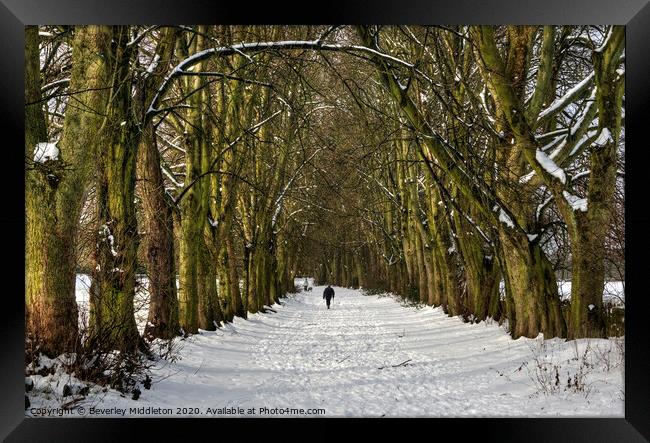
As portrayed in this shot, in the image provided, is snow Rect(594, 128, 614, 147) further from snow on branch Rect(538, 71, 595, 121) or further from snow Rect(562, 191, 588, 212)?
snow on branch Rect(538, 71, 595, 121)

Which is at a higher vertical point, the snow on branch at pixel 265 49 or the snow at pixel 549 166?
the snow on branch at pixel 265 49

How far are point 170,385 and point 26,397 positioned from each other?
2239 mm

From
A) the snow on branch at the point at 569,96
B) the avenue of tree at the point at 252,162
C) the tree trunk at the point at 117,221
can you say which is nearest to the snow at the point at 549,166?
the avenue of tree at the point at 252,162

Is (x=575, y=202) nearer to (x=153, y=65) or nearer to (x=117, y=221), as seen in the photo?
(x=153, y=65)

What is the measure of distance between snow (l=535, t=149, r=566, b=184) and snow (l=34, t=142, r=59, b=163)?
7.42 meters

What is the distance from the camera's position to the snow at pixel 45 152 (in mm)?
5691

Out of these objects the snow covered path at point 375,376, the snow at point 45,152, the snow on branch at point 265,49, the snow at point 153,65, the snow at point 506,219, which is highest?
the snow at point 153,65

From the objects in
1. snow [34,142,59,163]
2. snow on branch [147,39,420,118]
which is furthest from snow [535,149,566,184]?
snow [34,142,59,163]

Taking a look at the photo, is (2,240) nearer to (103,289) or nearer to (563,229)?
(103,289)

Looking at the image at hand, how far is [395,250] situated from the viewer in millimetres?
31453

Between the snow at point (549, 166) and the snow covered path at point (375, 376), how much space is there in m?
2.77

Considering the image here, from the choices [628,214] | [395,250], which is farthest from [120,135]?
[395,250]

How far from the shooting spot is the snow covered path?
18.4 feet
